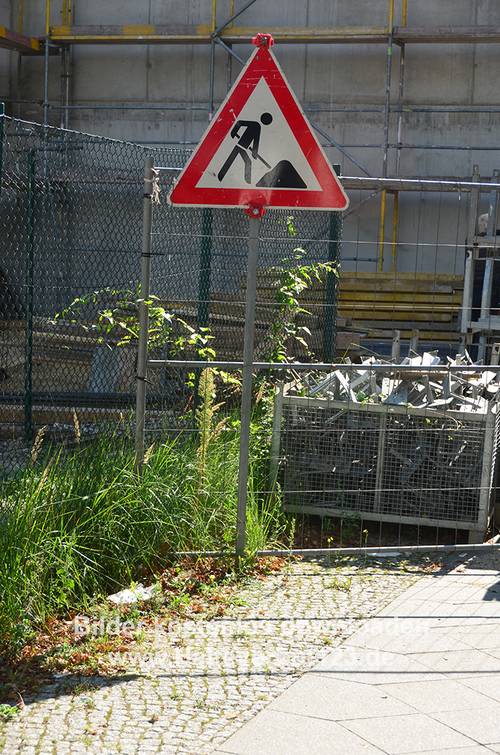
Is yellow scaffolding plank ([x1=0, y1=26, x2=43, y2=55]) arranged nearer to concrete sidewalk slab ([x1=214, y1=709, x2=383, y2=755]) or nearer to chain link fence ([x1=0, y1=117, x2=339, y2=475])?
chain link fence ([x1=0, y1=117, x2=339, y2=475])

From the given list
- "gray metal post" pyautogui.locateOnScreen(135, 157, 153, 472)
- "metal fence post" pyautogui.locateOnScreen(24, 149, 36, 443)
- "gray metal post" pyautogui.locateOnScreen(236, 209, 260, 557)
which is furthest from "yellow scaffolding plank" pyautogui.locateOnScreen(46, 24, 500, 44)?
"gray metal post" pyautogui.locateOnScreen(236, 209, 260, 557)

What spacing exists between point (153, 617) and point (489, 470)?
2.40 meters

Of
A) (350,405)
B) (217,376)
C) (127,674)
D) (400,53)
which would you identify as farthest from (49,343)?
(400,53)

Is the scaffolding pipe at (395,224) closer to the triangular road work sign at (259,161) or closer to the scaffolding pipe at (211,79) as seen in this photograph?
the scaffolding pipe at (211,79)

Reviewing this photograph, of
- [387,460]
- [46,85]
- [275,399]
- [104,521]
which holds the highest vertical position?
[46,85]

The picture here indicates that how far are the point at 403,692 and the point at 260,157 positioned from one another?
268 cm

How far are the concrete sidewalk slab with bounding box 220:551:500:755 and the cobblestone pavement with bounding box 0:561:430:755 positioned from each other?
0.10 metres

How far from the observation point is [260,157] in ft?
17.0

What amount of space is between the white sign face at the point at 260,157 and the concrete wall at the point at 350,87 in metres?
12.5

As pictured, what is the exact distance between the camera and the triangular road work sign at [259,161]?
5.15 meters

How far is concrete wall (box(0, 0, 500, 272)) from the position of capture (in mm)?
18000

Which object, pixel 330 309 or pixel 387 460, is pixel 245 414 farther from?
pixel 330 309

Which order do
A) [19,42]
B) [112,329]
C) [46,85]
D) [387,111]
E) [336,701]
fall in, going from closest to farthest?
[336,701], [112,329], [387,111], [19,42], [46,85]

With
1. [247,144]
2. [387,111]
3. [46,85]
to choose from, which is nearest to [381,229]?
[387,111]
